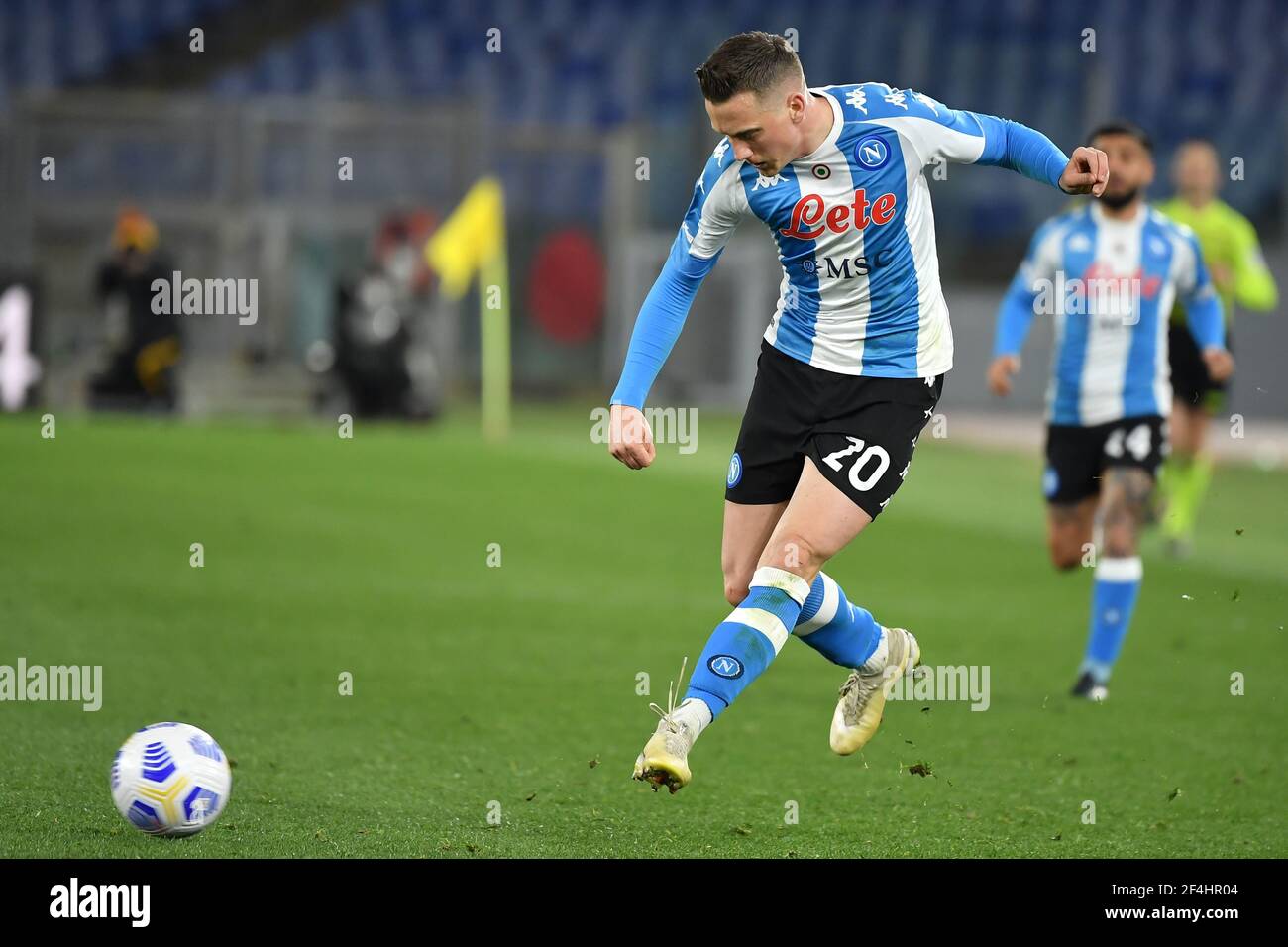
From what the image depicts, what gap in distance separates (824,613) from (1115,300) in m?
2.82

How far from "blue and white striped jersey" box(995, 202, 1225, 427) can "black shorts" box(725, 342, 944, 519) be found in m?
2.49

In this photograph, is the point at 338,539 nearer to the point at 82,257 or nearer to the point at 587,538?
the point at 587,538

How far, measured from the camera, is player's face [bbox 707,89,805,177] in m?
4.62

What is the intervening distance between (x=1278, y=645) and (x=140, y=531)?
6.65 metres

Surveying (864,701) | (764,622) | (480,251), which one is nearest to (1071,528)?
(864,701)

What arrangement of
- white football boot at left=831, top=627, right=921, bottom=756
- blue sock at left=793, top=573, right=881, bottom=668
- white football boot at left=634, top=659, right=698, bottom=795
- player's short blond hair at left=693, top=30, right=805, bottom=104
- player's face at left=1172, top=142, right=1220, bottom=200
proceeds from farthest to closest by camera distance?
1. player's face at left=1172, top=142, right=1220, bottom=200
2. white football boot at left=831, top=627, right=921, bottom=756
3. blue sock at left=793, top=573, right=881, bottom=668
4. player's short blond hair at left=693, top=30, right=805, bottom=104
5. white football boot at left=634, top=659, right=698, bottom=795

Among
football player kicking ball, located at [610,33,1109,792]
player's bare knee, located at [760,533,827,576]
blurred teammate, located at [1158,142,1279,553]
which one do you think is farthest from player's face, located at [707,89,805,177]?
blurred teammate, located at [1158,142,1279,553]

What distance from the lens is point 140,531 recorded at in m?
11.5

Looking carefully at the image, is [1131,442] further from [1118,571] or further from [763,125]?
[763,125]

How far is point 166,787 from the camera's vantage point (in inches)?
184

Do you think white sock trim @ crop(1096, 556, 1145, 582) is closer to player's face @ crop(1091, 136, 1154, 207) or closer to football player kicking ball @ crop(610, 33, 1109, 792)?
player's face @ crop(1091, 136, 1154, 207)

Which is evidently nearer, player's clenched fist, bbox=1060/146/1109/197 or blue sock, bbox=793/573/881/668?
player's clenched fist, bbox=1060/146/1109/197

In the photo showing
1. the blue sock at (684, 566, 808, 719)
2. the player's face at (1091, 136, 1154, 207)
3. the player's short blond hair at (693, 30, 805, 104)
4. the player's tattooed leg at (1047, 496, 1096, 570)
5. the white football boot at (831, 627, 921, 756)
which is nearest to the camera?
the player's short blond hair at (693, 30, 805, 104)

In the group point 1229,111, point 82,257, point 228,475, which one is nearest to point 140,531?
point 228,475
